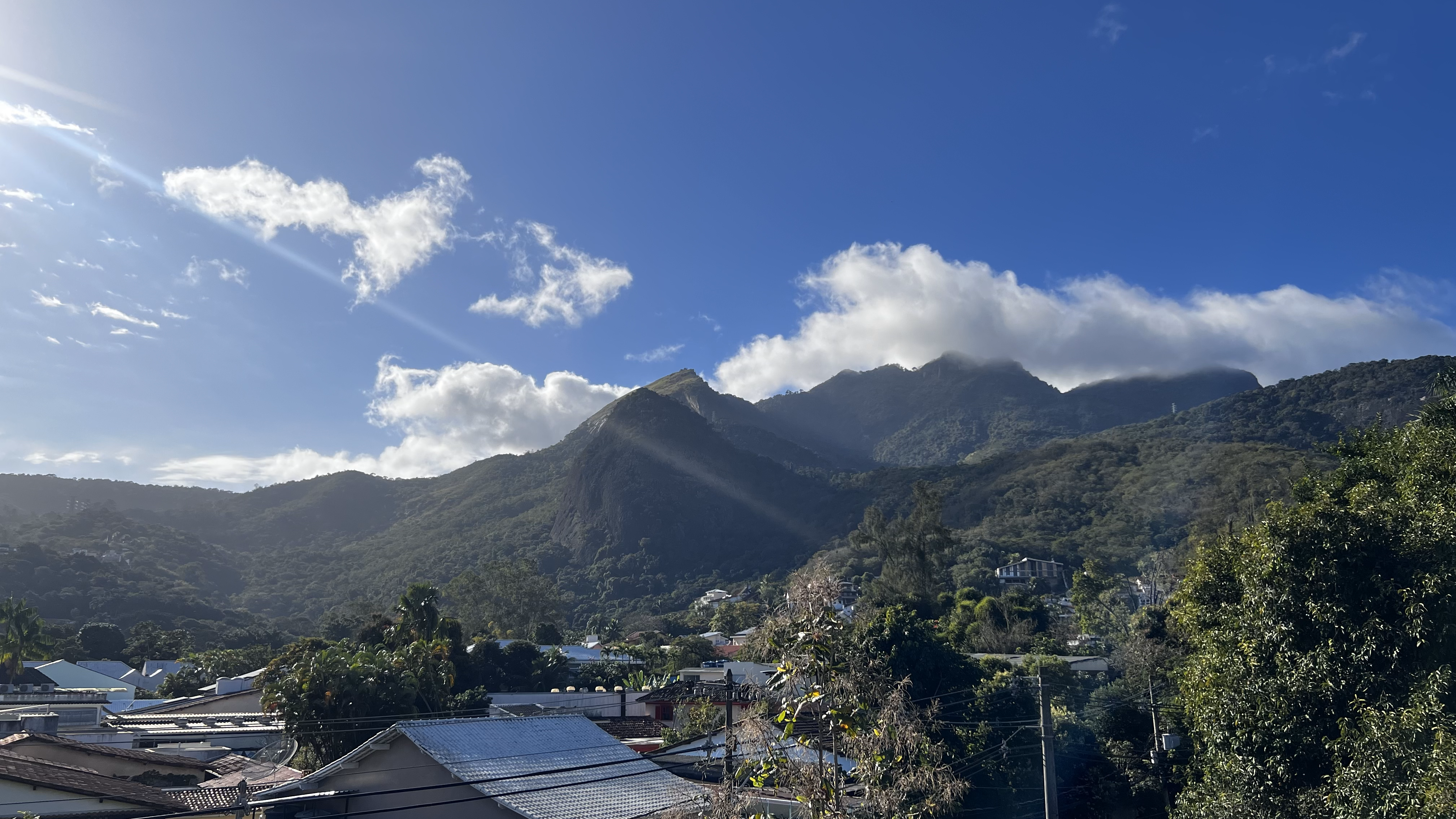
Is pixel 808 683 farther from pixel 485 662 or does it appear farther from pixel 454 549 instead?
pixel 454 549

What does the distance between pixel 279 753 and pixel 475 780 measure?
18986 millimetres

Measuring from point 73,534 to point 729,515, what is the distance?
10837 cm

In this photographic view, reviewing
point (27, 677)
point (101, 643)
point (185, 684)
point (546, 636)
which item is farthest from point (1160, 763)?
point (101, 643)

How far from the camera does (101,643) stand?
73.4 metres

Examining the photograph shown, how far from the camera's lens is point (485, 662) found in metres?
47.6

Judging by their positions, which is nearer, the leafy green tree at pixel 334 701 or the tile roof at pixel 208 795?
the tile roof at pixel 208 795

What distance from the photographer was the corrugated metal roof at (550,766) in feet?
55.4

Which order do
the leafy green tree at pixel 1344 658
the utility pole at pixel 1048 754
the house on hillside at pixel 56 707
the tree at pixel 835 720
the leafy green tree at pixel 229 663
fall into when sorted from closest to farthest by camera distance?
the tree at pixel 835 720 → the leafy green tree at pixel 1344 658 → the utility pole at pixel 1048 754 → the house on hillside at pixel 56 707 → the leafy green tree at pixel 229 663

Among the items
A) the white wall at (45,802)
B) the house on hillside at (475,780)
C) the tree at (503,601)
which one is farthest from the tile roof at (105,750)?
the tree at (503,601)

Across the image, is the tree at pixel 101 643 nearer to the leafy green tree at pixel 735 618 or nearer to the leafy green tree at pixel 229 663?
the leafy green tree at pixel 229 663

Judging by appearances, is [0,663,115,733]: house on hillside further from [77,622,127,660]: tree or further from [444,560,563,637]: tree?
[444,560,563,637]: tree

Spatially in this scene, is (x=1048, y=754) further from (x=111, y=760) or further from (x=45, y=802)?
(x=111, y=760)

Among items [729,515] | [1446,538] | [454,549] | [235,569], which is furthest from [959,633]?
[235,569]

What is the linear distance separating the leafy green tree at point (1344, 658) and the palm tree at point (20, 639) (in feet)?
192
